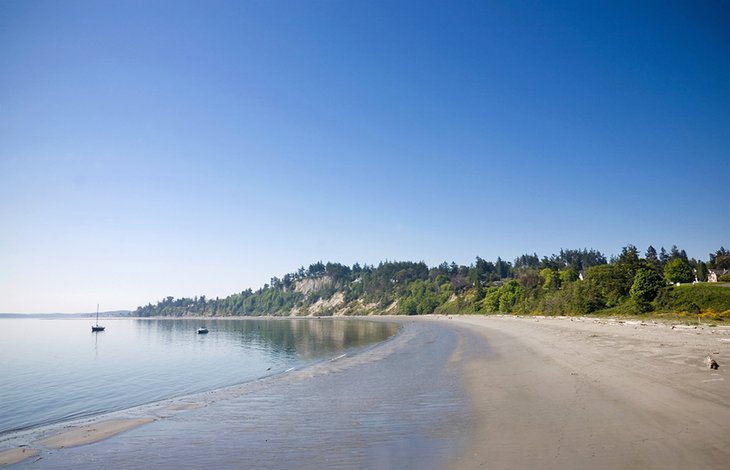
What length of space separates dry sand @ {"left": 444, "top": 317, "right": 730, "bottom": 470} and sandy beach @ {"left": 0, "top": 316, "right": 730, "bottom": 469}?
4 cm

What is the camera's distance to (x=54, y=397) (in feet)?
77.7

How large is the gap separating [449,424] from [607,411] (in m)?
4.65

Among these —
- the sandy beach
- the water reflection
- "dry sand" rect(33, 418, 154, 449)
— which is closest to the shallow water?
the sandy beach

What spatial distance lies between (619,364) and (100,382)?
108 ft

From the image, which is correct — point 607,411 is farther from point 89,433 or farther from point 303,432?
point 89,433

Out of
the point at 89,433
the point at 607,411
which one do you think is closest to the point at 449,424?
the point at 607,411

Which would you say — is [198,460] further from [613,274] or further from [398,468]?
[613,274]

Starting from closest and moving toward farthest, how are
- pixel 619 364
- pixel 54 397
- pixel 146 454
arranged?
pixel 146 454, pixel 619 364, pixel 54 397

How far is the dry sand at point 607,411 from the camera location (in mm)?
8312

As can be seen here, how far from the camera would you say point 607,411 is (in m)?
11.9

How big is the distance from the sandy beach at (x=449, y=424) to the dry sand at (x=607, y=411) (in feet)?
0.14

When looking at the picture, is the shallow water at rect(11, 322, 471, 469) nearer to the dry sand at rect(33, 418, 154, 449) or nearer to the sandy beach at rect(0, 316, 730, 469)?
the sandy beach at rect(0, 316, 730, 469)

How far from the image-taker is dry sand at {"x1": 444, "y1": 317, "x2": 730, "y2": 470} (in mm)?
8312

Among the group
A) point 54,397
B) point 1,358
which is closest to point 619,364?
point 54,397
